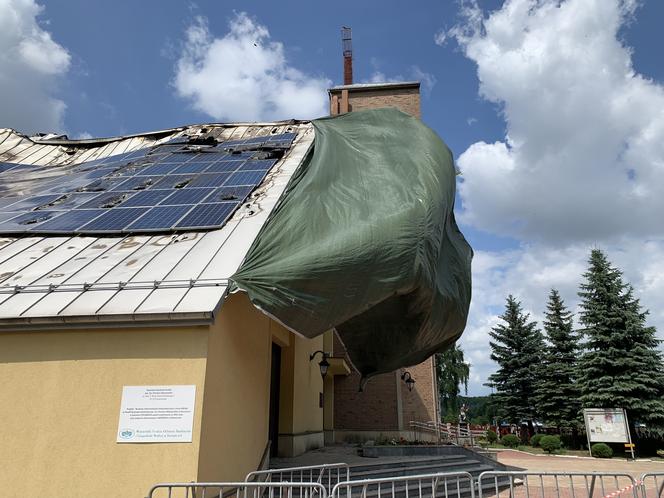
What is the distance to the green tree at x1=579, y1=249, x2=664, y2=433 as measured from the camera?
27.3m

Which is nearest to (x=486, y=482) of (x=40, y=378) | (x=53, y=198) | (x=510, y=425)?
(x=40, y=378)

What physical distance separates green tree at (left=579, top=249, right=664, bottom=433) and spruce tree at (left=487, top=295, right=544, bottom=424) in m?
7.09

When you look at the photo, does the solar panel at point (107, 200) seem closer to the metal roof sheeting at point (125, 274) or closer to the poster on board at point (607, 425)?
the metal roof sheeting at point (125, 274)

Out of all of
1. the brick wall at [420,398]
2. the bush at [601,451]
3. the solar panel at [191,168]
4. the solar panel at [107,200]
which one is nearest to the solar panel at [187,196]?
the solar panel at [107,200]

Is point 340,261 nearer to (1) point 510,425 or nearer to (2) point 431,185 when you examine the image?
(2) point 431,185

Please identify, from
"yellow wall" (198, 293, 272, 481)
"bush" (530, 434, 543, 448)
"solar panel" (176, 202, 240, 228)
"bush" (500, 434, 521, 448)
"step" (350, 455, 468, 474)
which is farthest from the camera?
"bush" (500, 434, 521, 448)

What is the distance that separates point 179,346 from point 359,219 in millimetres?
3251

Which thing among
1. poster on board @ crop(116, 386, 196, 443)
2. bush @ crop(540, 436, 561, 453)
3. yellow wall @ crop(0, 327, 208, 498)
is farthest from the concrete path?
yellow wall @ crop(0, 327, 208, 498)

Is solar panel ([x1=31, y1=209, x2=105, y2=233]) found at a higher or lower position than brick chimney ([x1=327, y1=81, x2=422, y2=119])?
lower

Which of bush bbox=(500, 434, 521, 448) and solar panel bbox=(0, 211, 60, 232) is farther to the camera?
bush bbox=(500, 434, 521, 448)

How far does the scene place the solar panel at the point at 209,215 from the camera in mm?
9445

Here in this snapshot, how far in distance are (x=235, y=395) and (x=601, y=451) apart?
2442 cm

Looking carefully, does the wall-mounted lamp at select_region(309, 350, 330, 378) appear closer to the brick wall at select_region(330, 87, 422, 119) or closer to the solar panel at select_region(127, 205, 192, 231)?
the solar panel at select_region(127, 205, 192, 231)

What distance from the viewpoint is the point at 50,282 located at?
306 inches
